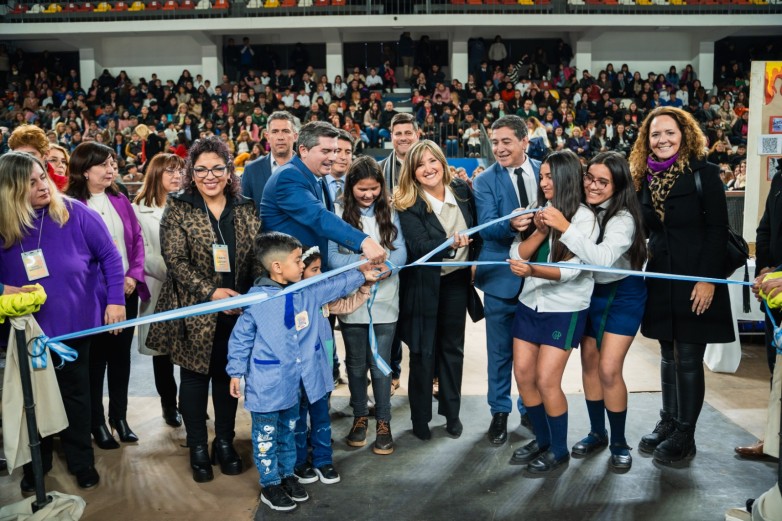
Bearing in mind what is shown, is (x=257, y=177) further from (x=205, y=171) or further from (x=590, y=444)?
(x=590, y=444)

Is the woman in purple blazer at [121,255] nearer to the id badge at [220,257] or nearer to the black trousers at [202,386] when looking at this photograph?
the black trousers at [202,386]

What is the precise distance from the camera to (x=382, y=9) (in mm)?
19688

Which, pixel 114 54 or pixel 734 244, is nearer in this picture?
pixel 734 244

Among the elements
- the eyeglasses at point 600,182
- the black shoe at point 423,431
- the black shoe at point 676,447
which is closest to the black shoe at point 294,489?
the black shoe at point 423,431

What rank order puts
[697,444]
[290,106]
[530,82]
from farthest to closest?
[530,82]
[290,106]
[697,444]

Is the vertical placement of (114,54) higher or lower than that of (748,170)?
higher

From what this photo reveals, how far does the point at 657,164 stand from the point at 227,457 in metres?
2.63

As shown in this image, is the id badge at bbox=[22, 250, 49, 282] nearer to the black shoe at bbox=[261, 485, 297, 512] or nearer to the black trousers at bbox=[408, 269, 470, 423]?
the black shoe at bbox=[261, 485, 297, 512]

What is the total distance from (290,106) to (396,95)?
318 cm

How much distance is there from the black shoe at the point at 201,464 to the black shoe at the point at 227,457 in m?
0.07

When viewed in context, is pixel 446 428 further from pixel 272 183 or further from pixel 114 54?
pixel 114 54

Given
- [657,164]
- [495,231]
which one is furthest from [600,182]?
[495,231]

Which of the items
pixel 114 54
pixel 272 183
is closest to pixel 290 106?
pixel 114 54

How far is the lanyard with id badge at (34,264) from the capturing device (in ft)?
10.8
